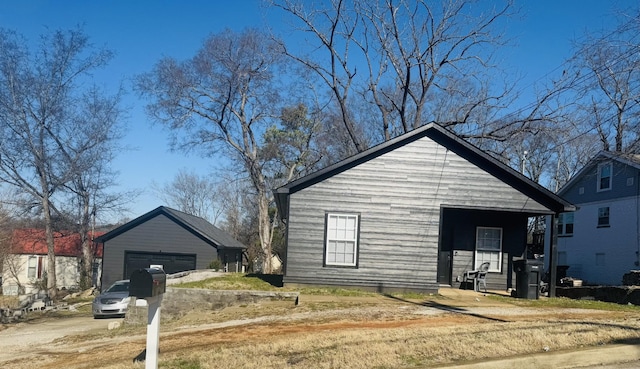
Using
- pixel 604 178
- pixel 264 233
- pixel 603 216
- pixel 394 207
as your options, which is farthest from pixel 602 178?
pixel 264 233

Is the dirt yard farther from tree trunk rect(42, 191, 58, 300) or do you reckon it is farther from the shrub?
tree trunk rect(42, 191, 58, 300)

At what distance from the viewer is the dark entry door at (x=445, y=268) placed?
1923 centimetres

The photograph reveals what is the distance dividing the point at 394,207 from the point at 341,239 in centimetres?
181

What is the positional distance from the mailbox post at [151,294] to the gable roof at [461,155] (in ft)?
33.8

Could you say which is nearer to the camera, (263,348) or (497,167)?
(263,348)

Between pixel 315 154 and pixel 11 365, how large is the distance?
112ft

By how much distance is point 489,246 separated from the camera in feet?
62.9

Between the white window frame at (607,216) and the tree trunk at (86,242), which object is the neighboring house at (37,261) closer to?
the tree trunk at (86,242)

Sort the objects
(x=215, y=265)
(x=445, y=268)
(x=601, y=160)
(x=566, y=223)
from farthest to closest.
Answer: (x=215, y=265), (x=566, y=223), (x=601, y=160), (x=445, y=268)

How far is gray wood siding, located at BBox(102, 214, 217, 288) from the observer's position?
35281mm

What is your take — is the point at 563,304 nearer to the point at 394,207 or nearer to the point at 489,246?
the point at 489,246

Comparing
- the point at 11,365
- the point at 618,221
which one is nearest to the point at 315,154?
the point at 618,221

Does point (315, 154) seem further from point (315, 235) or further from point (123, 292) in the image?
point (315, 235)

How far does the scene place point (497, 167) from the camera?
17516 millimetres
